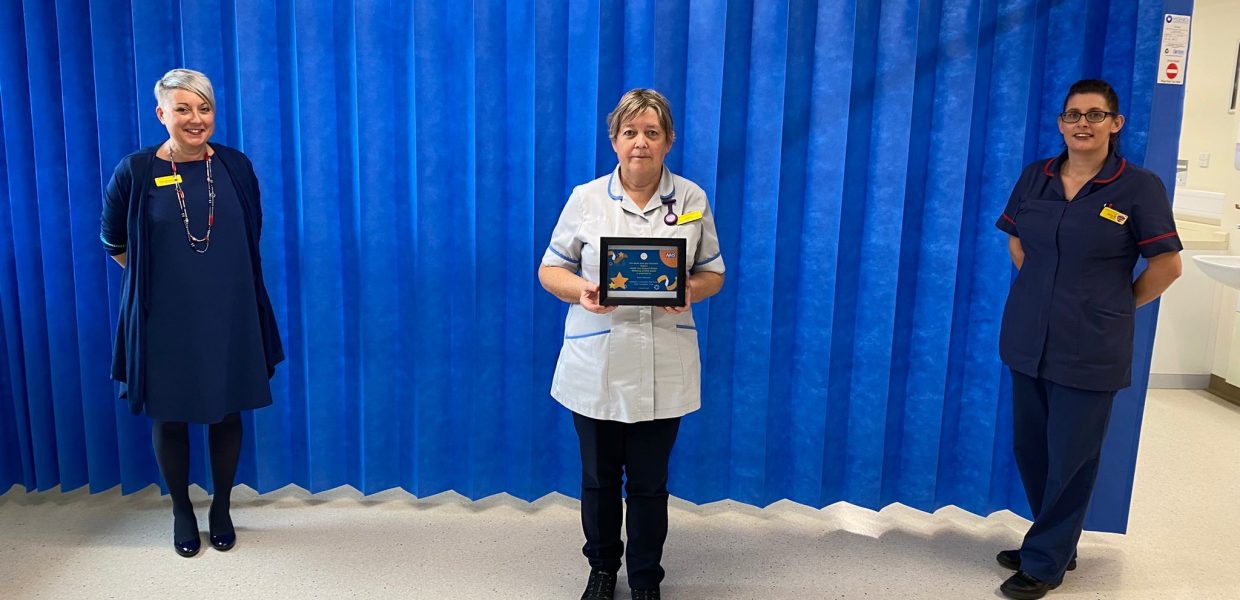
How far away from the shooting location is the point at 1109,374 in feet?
8.27

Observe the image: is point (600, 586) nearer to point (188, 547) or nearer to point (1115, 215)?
point (188, 547)

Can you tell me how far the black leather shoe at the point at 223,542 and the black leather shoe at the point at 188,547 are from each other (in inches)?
1.9

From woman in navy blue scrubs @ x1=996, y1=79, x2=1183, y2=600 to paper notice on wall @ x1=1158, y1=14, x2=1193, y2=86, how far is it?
44 cm

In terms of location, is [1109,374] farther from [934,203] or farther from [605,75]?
[605,75]

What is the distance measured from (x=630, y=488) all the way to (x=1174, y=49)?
6.88 ft

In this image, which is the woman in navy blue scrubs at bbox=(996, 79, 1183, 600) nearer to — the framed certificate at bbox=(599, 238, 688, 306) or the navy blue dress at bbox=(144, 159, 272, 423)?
the framed certificate at bbox=(599, 238, 688, 306)

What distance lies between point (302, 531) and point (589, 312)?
1377 mm

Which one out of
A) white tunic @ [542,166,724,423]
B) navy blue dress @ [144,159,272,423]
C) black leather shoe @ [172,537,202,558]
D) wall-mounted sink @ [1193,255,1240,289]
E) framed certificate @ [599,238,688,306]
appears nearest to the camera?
framed certificate @ [599,238,688,306]

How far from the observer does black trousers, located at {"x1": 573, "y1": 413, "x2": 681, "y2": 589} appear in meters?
2.50

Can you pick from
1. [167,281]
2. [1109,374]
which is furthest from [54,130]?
[1109,374]

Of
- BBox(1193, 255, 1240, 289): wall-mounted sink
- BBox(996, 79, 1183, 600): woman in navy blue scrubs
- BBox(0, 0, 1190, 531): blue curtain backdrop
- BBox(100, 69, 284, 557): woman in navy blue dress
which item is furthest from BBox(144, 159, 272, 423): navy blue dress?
BBox(1193, 255, 1240, 289): wall-mounted sink

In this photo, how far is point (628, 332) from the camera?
7.89 ft

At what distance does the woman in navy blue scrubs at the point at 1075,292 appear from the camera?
2.46m

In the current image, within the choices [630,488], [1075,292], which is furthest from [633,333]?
[1075,292]
